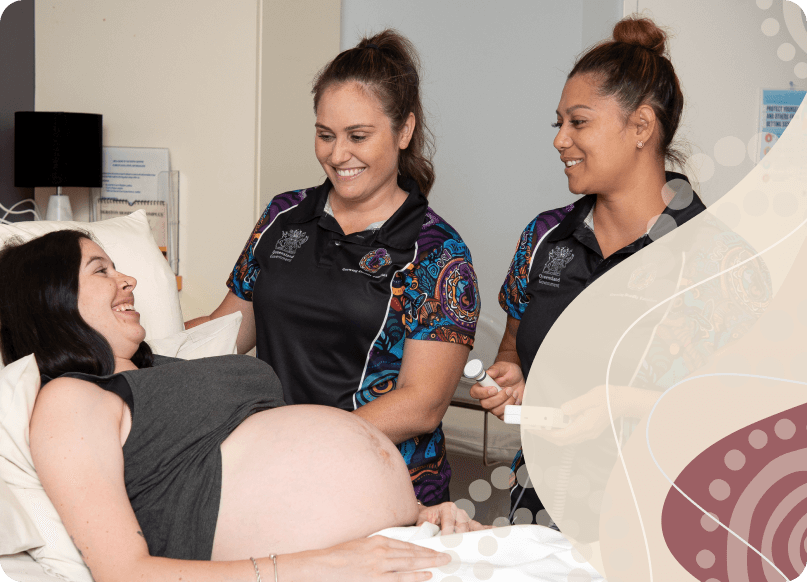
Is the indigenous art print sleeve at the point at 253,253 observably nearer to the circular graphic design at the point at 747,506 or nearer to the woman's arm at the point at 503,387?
the woman's arm at the point at 503,387

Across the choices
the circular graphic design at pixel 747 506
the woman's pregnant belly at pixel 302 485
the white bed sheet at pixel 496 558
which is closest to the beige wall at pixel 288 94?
the woman's pregnant belly at pixel 302 485

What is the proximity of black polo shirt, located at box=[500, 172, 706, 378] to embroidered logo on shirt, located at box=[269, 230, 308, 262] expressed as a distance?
51 centimetres

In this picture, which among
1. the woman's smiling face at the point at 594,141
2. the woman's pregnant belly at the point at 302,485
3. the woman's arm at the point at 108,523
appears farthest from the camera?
the woman's smiling face at the point at 594,141

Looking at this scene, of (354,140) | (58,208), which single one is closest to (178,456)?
(354,140)

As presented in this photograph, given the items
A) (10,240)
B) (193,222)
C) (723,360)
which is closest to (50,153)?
(193,222)

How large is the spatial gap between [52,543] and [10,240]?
637 millimetres

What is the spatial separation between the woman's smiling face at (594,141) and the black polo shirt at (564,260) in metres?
0.10

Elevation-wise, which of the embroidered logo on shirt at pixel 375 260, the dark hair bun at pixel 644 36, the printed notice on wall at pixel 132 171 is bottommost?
the embroidered logo on shirt at pixel 375 260

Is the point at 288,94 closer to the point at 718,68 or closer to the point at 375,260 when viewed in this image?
the point at 375,260

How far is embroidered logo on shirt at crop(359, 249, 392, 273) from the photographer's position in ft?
5.03

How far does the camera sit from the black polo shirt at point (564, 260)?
54.2 inches

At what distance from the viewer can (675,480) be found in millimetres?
961

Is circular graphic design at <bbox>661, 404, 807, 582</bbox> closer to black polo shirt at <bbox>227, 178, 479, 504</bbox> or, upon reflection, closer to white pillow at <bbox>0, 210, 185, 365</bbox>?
black polo shirt at <bbox>227, 178, 479, 504</bbox>

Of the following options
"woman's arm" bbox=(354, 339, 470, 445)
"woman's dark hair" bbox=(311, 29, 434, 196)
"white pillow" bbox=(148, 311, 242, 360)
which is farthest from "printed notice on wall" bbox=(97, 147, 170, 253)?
"woman's arm" bbox=(354, 339, 470, 445)
